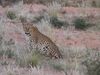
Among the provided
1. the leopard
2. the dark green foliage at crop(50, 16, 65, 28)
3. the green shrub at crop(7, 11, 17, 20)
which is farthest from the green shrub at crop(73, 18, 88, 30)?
the leopard

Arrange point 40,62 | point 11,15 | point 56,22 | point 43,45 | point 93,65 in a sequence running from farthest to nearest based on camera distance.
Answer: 1. point 56,22
2. point 11,15
3. point 43,45
4. point 40,62
5. point 93,65

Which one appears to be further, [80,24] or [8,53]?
[80,24]

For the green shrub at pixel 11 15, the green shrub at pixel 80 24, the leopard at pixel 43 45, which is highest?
the leopard at pixel 43 45

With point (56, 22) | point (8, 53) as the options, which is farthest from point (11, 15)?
point (8, 53)

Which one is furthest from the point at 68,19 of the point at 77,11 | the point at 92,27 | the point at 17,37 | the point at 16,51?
the point at 16,51

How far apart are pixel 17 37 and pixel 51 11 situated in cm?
629

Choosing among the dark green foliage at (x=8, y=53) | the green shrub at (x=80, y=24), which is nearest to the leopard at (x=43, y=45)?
the dark green foliage at (x=8, y=53)

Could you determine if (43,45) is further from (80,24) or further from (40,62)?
(80,24)

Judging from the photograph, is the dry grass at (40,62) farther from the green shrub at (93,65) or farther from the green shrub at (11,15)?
the green shrub at (11,15)

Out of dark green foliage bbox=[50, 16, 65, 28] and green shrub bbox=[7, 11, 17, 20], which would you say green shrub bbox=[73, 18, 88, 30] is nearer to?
dark green foliage bbox=[50, 16, 65, 28]

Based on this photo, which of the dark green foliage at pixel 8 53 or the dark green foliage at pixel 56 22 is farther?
the dark green foliage at pixel 56 22

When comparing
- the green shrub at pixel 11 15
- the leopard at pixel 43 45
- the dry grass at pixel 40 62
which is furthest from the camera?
the green shrub at pixel 11 15

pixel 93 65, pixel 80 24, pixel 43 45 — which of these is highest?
pixel 93 65

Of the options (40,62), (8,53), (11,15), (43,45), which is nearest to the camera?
(40,62)
